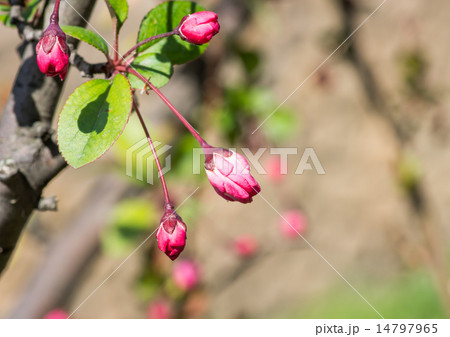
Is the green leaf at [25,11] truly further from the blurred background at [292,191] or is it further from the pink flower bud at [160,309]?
the pink flower bud at [160,309]

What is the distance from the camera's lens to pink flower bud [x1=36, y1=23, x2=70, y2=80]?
516mm

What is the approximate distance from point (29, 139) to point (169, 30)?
8.3 inches

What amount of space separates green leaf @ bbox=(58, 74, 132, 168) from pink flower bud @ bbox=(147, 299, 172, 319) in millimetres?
1329

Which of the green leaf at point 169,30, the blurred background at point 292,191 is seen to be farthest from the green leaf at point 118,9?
the blurred background at point 292,191

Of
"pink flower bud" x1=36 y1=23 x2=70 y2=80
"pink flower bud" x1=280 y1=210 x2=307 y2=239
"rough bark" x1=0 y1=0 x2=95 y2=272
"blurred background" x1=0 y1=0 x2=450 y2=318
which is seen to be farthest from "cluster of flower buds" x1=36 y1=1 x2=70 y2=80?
"pink flower bud" x1=280 y1=210 x2=307 y2=239

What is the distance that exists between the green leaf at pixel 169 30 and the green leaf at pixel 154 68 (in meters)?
0.02

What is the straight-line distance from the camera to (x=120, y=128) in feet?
1.71

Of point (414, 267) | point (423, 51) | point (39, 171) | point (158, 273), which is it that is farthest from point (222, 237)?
point (39, 171)

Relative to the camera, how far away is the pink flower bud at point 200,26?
0.55 m

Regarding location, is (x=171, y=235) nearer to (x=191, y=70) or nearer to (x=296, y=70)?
(x=191, y=70)

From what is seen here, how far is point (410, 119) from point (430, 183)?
13.9 inches

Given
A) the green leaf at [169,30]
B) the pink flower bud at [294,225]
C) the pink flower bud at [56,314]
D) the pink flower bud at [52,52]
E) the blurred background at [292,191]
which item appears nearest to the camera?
the pink flower bud at [52,52]

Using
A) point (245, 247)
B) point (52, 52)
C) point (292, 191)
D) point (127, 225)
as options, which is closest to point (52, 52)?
point (52, 52)

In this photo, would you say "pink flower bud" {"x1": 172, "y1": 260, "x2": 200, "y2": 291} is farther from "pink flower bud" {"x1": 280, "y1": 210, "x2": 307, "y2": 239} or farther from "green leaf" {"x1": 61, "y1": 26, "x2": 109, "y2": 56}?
"green leaf" {"x1": 61, "y1": 26, "x2": 109, "y2": 56}
